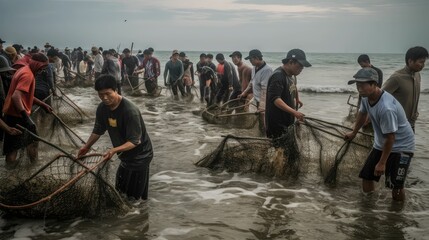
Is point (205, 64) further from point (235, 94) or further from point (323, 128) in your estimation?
point (323, 128)

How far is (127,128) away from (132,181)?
0.71 meters

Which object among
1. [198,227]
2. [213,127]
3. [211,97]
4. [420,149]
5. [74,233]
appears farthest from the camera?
[211,97]

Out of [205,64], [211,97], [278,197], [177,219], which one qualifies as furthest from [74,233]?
[205,64]

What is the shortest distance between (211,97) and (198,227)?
24.6 ft

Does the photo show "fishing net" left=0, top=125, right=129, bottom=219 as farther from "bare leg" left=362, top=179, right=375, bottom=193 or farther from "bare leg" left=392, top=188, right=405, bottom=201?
"bare leg" left=392, top=188, right=405, bottom=201

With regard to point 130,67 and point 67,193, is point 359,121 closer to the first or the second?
point 67,193

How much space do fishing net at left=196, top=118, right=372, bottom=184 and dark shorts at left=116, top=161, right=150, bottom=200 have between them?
171 cm

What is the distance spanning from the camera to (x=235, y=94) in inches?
377

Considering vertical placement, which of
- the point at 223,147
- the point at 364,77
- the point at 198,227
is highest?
the point at 364,77

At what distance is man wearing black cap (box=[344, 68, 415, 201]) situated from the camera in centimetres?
359

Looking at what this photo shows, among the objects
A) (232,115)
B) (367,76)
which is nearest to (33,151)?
(367,76)

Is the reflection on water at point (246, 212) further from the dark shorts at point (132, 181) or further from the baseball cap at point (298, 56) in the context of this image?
the baseball cap at point (298, 56)

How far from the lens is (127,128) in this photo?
360 cm

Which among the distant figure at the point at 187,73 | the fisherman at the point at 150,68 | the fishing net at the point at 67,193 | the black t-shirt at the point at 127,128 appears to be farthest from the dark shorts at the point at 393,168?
the fisherman at the point at 150,68
